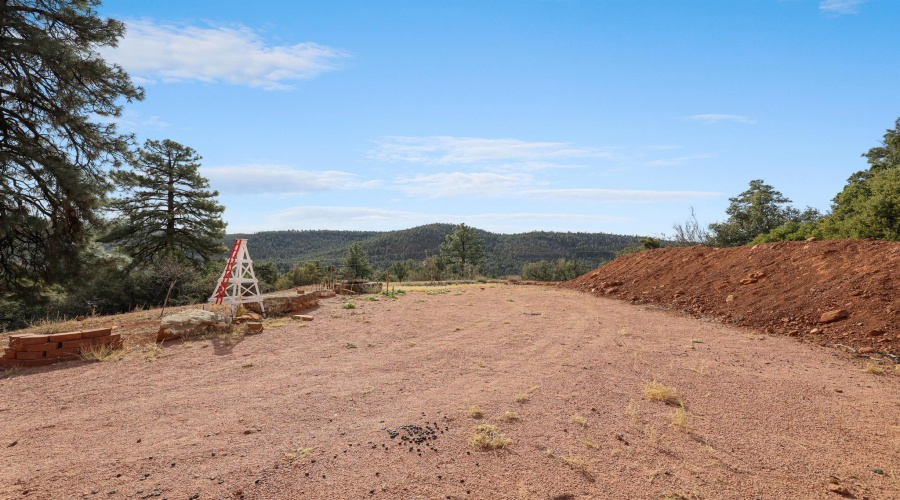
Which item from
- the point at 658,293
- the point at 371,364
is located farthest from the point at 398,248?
the point at 371,364

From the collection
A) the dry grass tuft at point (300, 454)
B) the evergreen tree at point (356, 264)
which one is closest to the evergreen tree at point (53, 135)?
the dry grass tuft at point (300, 454)

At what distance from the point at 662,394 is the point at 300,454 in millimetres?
4260

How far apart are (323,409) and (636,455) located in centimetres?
342

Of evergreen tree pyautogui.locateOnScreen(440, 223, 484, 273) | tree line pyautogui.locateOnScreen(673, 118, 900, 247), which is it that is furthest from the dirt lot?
evergreen tree pyautogui.locateOnScreen(440, 223, 484, 273)

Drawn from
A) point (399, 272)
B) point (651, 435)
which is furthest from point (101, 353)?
point (399, 272)

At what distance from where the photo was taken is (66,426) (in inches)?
176

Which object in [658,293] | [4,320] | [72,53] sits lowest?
[4,320]

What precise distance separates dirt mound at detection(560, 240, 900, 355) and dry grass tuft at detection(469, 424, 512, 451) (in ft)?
25.5

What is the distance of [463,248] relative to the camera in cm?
5084

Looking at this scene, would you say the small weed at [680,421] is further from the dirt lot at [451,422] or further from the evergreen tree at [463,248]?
the evergreen tree at [463,248]

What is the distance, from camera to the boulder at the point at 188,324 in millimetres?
8375

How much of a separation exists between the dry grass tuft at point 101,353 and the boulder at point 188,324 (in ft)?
2.87

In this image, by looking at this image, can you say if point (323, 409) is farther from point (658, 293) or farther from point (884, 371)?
point (658, 293)

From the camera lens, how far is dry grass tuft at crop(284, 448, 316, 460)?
3701mm
